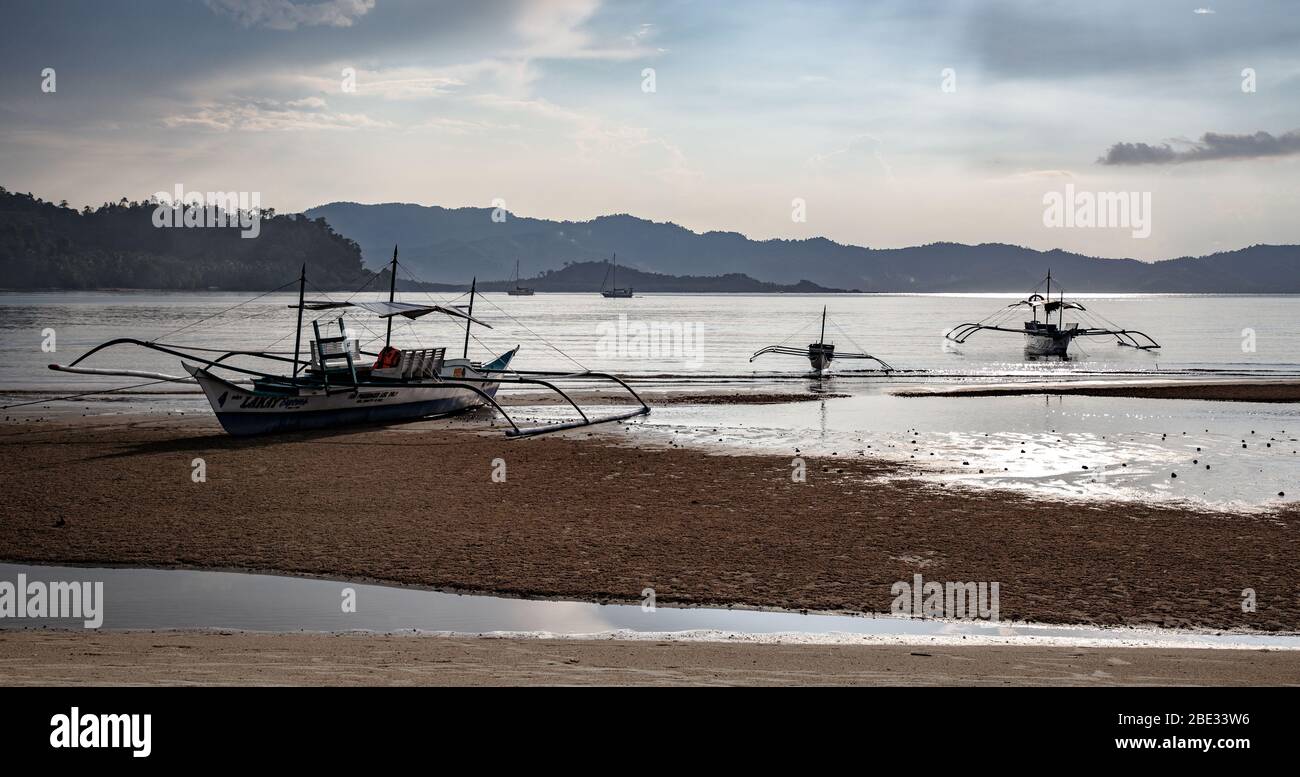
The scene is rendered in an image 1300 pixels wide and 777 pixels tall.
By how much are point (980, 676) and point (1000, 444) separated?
64.7 ft

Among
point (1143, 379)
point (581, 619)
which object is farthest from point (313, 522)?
point (1143, 379)

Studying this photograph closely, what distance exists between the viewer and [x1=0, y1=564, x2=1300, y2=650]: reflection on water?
11.0 meters

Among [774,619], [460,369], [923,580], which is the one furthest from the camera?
[460,369]

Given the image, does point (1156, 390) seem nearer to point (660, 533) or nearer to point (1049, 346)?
point (660, 533)

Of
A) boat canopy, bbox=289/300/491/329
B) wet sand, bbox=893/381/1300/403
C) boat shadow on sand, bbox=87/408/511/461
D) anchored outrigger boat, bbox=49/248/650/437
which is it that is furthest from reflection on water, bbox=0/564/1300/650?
wet sand, bbox=893/381/1300/403

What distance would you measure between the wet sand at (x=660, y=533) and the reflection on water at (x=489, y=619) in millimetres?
444

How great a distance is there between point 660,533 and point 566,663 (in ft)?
22.1

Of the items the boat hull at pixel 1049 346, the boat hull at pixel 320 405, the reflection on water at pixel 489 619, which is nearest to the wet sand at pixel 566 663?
the reflection on water at pixel 489 619

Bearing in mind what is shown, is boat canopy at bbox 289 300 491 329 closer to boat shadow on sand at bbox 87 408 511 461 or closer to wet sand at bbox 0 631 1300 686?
boat shadow on sand at bbox 87 408 511 461

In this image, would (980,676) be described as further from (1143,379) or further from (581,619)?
(1143,379)

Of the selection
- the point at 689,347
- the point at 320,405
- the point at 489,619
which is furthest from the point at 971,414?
the point at 689,347

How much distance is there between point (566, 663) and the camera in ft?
30.3

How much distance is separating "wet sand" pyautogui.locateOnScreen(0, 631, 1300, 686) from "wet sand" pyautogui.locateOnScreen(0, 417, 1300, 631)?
7.28 feet

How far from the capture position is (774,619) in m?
11.7
